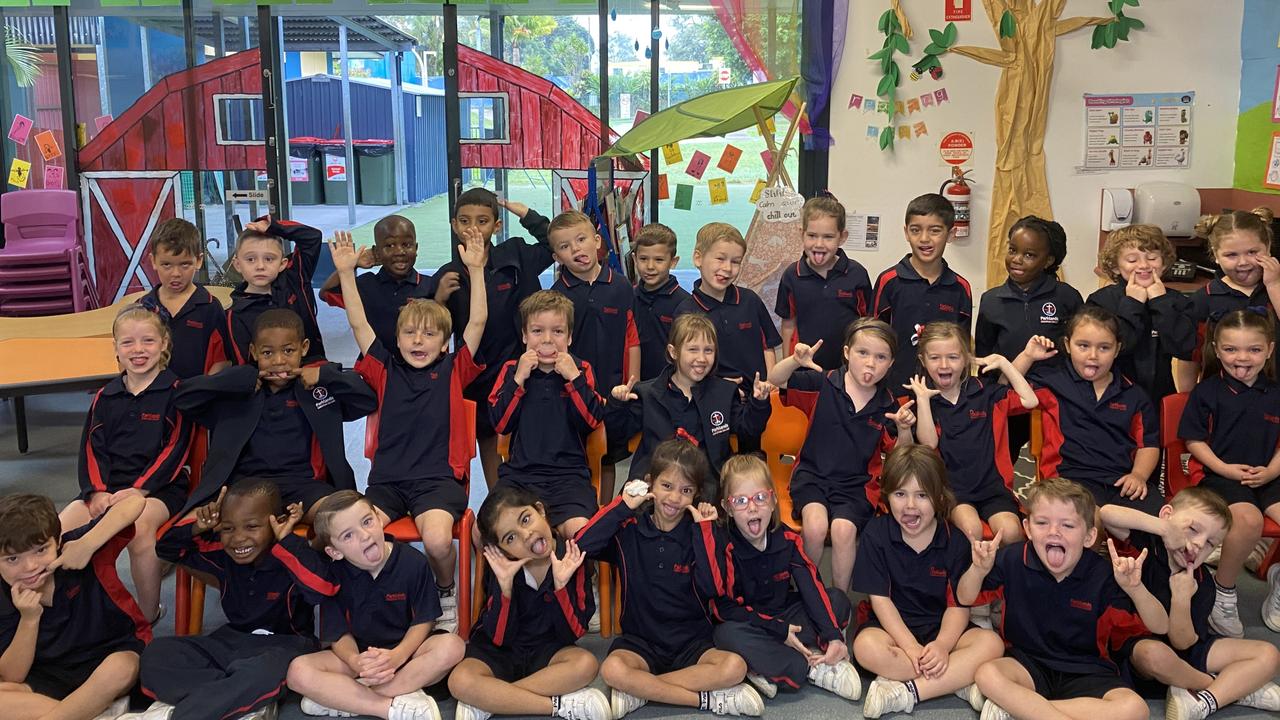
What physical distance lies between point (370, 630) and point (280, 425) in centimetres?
77

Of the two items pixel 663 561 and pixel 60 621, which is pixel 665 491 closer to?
pixel 663 561

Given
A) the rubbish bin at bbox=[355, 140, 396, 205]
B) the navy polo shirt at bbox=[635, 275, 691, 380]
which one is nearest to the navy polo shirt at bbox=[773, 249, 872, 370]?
the navy polo shirt at bbox=[635, 275, 691, 380]

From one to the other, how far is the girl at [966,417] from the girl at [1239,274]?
2.33ft

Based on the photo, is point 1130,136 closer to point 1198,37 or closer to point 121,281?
point 1198,37

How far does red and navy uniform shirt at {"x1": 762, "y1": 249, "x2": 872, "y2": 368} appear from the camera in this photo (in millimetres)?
3756

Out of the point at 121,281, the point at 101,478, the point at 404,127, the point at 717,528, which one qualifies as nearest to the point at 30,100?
the point at 121,281

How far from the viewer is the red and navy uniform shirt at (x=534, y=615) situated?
273 cm

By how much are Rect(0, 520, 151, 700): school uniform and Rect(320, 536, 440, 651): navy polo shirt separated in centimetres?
51

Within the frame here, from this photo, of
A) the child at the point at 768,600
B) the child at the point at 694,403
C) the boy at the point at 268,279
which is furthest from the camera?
the boy at the point at 268,279

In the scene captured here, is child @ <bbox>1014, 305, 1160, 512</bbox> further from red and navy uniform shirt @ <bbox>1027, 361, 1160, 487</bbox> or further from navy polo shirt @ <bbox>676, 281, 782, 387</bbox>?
navy polo shirt @ <bbox>676, 281, 782, 387</bbox>

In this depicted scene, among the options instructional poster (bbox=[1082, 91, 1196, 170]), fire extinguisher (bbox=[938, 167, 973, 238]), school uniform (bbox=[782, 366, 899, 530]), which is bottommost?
school uniform (bbox=[782, 366, 899, 530])

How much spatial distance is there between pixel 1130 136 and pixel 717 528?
158 inches

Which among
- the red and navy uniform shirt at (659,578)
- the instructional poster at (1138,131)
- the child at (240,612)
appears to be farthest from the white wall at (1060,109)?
the child at (240,612)

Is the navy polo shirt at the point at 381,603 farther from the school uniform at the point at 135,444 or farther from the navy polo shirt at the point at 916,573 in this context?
the navy polo shirt at the point at 916,573
